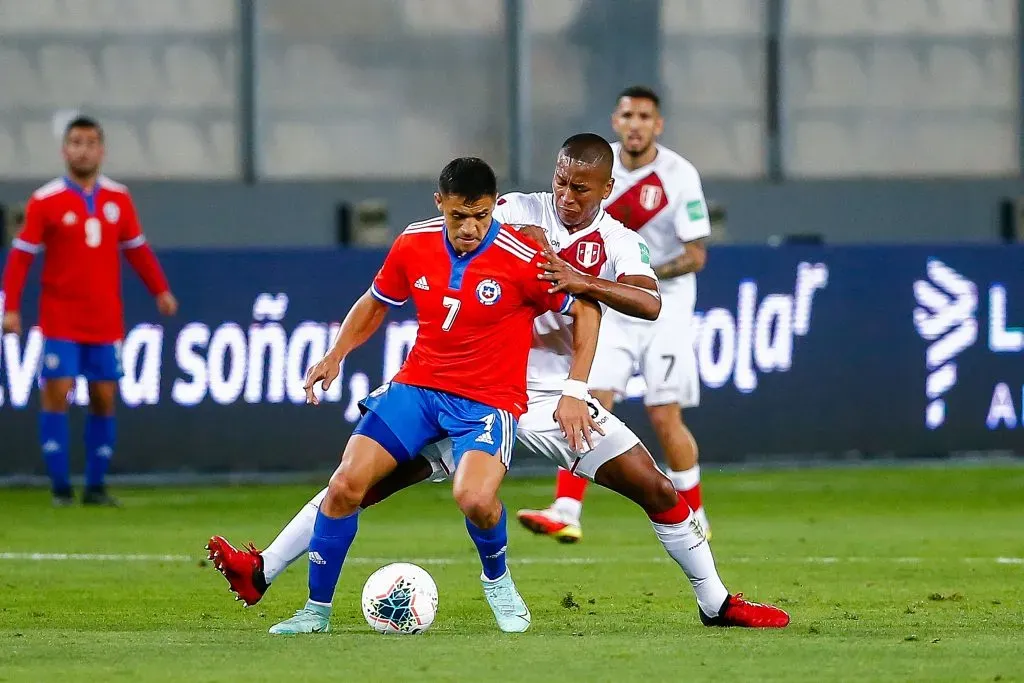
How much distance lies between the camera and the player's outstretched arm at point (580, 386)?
659 cm

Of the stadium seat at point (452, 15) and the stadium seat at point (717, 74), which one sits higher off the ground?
the stadium seat at point (452, 15)

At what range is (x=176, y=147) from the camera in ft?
57.4

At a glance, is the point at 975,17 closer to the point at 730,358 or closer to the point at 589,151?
the point at 730,358

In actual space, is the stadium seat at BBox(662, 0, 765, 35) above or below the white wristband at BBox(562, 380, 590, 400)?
above

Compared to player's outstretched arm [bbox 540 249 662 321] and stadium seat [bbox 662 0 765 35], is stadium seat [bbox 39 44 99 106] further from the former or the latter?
player's outstretched arm [bbox 540 249 662 321]

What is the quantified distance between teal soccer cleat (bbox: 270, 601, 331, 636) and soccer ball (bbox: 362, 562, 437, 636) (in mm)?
143

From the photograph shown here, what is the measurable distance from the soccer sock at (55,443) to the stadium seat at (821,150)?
875cm

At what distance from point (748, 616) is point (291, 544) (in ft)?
5.06

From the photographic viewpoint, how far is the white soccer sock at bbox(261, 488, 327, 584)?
22.4 ft

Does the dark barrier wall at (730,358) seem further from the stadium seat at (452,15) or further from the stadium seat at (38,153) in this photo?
the stadium seat at (452,15)

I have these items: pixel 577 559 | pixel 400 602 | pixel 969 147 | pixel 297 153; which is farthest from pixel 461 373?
pixel 969 147

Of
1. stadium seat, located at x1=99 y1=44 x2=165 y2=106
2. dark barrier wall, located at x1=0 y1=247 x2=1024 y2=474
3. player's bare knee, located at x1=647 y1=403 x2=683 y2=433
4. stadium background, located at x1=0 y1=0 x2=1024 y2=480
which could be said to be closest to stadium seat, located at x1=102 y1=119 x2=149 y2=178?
stadium background, located at x1=0 y1=0 x2=1024 y2=480

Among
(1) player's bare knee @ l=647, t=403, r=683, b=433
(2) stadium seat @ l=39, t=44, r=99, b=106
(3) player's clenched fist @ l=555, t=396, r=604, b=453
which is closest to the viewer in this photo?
(3) player's clenched fist @ l=555, t=396, r=604, b=453

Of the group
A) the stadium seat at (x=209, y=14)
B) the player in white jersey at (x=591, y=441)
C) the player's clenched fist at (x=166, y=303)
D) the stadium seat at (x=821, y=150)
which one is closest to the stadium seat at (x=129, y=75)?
the stadium seat at (x=209, y=14)
